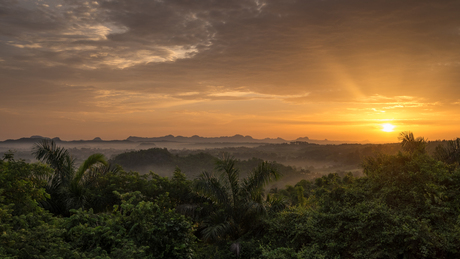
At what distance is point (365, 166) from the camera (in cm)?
1529

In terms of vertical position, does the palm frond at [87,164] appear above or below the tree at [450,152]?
below

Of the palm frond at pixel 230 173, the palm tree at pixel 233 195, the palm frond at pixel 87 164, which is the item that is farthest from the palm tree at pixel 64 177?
the palm frond at pixel 230 173

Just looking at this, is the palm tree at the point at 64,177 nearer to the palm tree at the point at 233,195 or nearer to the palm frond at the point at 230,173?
the palm tree at the point at 233,195

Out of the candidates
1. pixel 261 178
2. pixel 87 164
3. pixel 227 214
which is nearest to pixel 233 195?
pixel 227 214

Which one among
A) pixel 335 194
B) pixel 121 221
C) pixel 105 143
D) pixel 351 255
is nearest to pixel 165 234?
pixel 121 221

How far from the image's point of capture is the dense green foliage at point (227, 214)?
8.21 metres

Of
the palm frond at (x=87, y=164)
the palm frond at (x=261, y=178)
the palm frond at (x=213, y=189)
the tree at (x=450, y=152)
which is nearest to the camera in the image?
the palm frond at (x=213, y=189)

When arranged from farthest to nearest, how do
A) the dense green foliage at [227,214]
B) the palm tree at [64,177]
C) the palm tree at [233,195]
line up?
the palm tree at [64,177] → the palm tree at [233,195] → the dense green foliage at [227,214]

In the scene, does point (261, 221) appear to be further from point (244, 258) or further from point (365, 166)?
point (365, 166)

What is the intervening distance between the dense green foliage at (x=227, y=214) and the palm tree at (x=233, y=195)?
4 centimetres

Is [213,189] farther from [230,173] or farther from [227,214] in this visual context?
[227,214]

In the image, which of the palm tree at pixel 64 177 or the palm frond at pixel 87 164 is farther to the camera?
A: the palm frond at pixel 87 164

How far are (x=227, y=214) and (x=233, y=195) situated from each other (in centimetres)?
→ 85

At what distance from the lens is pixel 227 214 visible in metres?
12.8
